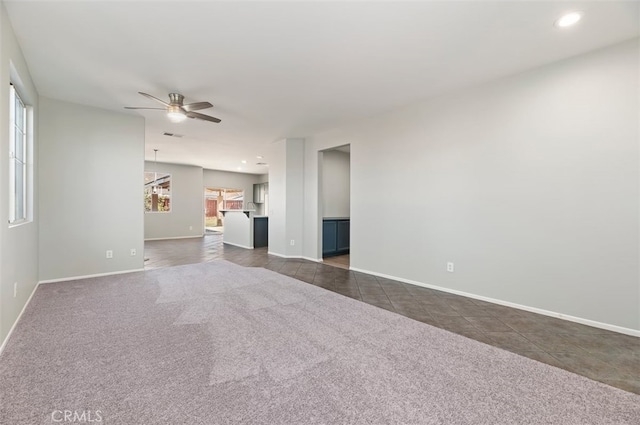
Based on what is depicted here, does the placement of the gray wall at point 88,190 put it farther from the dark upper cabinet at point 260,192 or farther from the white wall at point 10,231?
the dark upper cabinet at point 260,192

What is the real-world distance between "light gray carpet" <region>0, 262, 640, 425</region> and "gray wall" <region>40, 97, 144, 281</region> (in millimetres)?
1414

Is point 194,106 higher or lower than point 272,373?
higher

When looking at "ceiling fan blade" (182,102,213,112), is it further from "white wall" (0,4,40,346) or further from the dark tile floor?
the dark tile floor

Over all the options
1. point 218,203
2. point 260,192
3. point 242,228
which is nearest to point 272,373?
point 242,228

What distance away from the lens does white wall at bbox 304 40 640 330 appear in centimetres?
245

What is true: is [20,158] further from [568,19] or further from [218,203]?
[218,203]

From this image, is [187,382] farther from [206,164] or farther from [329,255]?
[206,164]

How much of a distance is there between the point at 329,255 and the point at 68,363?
4822mm

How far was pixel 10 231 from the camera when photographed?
2344 millimetres

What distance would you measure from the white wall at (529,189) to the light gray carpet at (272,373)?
134 centimetres

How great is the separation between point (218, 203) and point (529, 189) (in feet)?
43.3

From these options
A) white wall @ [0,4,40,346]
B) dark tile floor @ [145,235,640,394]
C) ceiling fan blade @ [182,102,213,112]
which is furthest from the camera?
ceiling fan blade @ [182,102,213,112]

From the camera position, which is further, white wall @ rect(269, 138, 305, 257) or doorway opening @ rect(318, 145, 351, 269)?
doorway opening @ rect(318, 145, 351, 269)
